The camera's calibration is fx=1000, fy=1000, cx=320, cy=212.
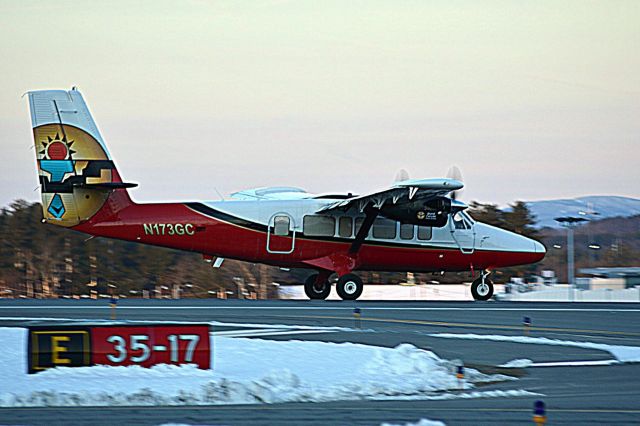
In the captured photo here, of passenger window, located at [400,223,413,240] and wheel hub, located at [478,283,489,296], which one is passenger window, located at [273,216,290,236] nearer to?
passenger window, located at [400,223,413,240]

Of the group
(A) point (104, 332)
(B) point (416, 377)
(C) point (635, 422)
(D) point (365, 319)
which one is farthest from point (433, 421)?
(D) point (365, 319)

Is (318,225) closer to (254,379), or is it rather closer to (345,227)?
(345,227)

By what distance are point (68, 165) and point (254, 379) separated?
58.2 feet

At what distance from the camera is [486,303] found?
1211 inches

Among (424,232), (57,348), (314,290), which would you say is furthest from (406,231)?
(57,348)

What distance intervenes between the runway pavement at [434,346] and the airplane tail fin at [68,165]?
2898 mm

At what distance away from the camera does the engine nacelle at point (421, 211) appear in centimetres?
3162

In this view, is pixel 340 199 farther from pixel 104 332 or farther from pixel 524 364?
pixel 104 332

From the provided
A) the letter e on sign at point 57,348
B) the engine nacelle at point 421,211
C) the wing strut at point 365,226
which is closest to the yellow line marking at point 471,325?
the wing strut at point 365,226

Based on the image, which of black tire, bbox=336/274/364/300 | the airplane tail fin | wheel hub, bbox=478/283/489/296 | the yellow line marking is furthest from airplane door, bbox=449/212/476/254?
the airplane tail fin

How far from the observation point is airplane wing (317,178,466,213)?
2856 centimetres

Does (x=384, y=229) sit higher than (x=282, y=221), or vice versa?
(x=282, y=221)

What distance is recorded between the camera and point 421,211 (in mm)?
31797

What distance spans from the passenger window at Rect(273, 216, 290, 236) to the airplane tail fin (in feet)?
15.2
